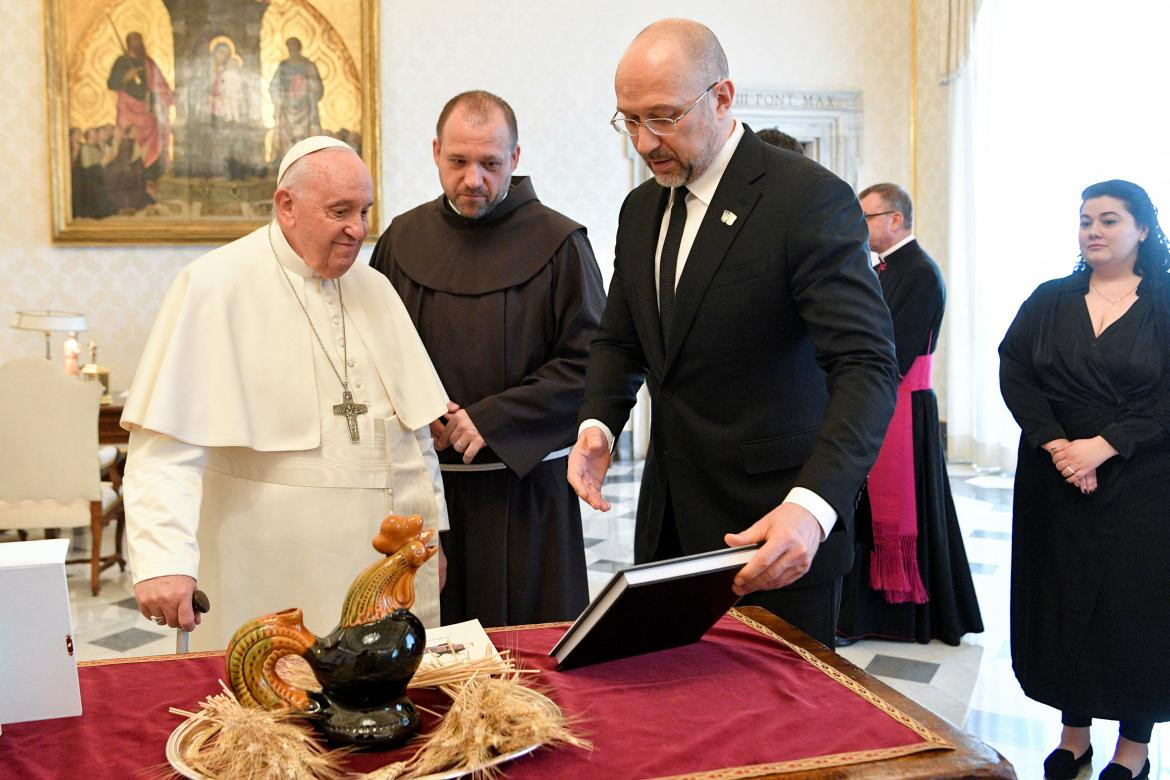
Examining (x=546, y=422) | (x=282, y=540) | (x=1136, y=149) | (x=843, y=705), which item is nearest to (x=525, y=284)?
(x=546, y=422)

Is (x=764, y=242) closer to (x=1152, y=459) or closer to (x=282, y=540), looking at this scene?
A: (x=282, y=540)

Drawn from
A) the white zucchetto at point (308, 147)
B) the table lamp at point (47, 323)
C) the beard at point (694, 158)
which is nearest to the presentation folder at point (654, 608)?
the beard at point (694, 158)

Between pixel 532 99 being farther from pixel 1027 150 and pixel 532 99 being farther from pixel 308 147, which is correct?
pixel 308 147

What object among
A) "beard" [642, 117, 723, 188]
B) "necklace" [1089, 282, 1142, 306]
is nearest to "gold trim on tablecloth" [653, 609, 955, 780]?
"beard" [642, 117, 723, 188]

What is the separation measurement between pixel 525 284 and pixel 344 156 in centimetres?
94

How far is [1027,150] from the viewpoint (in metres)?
9.13

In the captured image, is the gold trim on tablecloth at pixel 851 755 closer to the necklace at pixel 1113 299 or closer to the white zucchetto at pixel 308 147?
the white zucchetto at pixel 308 147

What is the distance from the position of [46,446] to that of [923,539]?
174 inches

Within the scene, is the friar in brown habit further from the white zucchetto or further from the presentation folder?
the presentation folder

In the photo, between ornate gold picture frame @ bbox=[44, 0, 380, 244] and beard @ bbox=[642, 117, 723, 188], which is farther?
ornate gold picture frame @ bbox=[44, 0, 380, 244]

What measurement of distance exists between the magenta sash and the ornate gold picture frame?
5.57 m

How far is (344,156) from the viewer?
2479 mm

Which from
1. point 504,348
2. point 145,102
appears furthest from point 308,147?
point 145,102

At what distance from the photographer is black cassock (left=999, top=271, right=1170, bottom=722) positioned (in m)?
3.34
